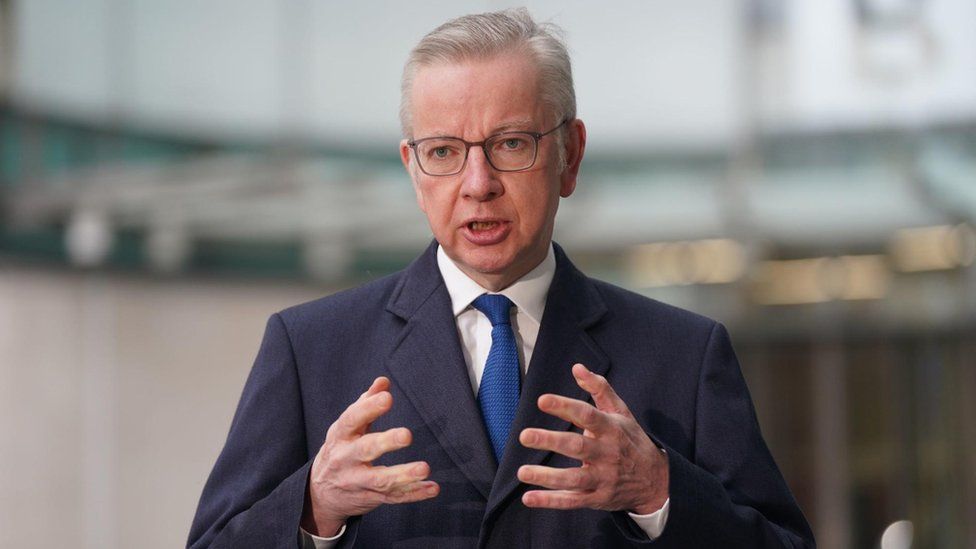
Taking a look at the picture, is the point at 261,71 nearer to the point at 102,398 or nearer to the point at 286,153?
the point at 286,153

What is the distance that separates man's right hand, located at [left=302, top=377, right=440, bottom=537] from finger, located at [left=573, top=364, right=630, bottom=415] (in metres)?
0.22

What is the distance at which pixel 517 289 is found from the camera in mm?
2102

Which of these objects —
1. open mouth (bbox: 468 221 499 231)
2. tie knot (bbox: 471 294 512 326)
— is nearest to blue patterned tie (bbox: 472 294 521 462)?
tie knot (bbox: 471 294 512 326)

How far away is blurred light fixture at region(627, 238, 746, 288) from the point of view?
7539 millimetres

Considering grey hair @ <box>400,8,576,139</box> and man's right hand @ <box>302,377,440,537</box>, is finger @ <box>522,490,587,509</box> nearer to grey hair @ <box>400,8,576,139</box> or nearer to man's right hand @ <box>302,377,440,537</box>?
man's right hand @ <box>302,377,440,537</box>

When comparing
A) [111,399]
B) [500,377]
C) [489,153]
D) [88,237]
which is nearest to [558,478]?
[500,377]

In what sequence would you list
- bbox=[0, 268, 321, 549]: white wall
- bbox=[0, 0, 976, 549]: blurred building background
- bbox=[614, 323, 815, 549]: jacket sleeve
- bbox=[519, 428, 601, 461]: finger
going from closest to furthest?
bbox=[519, 428, 601, 461]: finger, bbox=[614, 323, 815, 549]: jacket sleeve, bbox=[0, 268, 321, 549]: white wall, bbox=[0, 0, 976, 549]: blurred building background

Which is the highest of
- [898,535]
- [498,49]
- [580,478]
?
[498,49]

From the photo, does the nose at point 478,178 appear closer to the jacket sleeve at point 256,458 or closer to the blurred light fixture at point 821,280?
the jacket sleeve at point 256,458

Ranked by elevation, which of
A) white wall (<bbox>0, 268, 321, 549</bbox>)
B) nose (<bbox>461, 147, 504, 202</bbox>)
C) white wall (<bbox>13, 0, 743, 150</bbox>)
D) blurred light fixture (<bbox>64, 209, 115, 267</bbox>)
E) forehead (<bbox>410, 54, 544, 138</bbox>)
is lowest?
white wall (<bbox>0, 268, 321, 549</bbox>)

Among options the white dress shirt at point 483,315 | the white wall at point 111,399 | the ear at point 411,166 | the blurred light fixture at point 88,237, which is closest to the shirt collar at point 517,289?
the white dress shirt at point 483,315

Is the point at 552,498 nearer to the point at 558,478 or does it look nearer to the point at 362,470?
the point at 558,478

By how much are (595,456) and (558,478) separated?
0.06 metres

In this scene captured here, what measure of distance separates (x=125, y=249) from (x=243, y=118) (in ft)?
3.11
